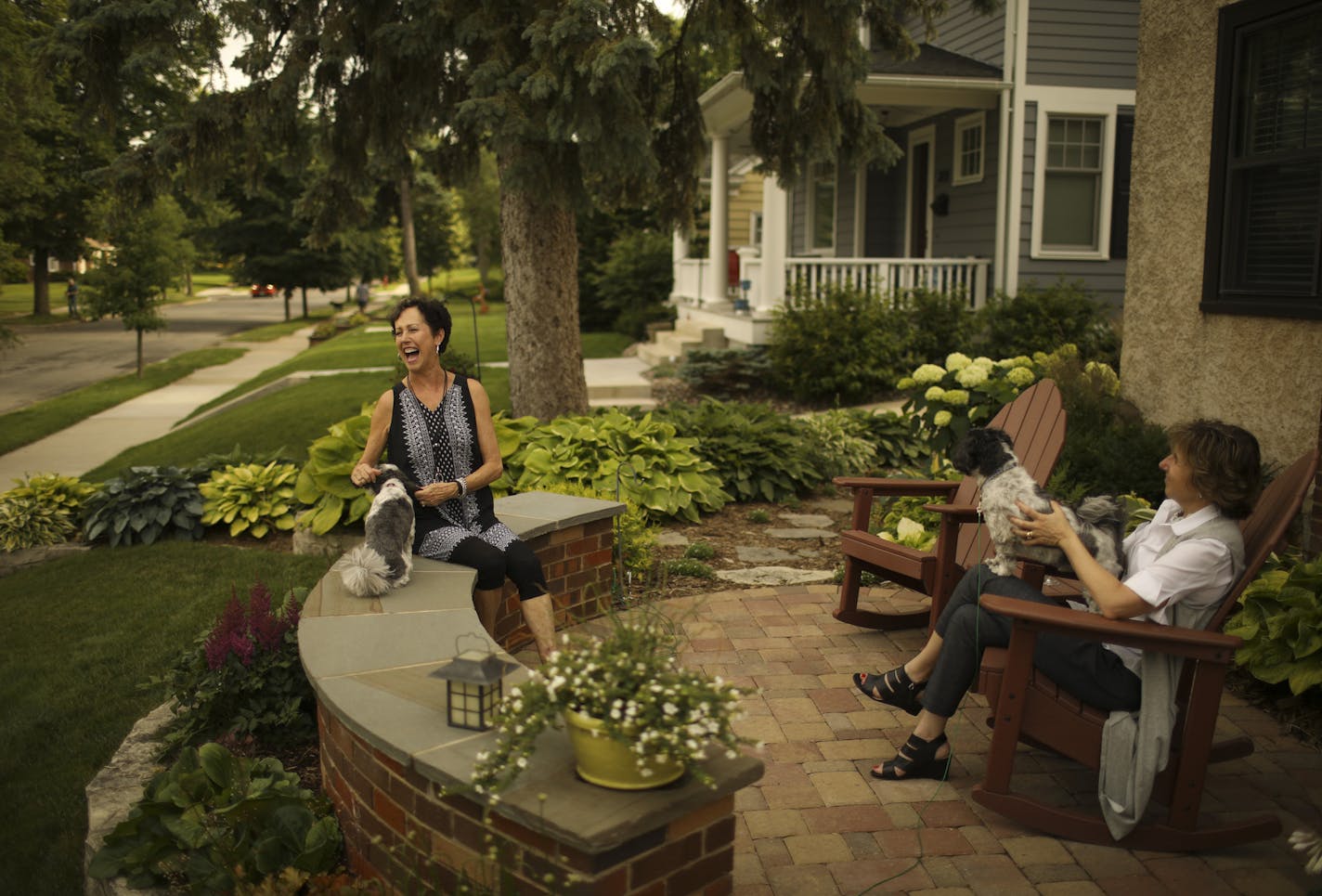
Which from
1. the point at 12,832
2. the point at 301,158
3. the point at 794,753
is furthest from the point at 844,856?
the point at 301,158

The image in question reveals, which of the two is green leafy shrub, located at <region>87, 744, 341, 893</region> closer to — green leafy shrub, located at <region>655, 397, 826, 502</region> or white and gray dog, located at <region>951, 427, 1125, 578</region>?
white and gray dog, located at <region>951, 427, 1125, 578</region>

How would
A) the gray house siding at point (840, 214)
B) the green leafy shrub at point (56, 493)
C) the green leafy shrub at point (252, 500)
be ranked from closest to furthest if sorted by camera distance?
the green leafy shrub at point (252, 500), the green leafy shrub at point (56, 493), the gray house siding at point (840, 214)

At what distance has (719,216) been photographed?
50.0 ft

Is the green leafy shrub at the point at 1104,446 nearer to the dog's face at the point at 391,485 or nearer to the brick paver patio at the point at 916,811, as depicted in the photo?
the brick paver patio at the point at 916,811

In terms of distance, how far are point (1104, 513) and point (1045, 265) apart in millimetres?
10645

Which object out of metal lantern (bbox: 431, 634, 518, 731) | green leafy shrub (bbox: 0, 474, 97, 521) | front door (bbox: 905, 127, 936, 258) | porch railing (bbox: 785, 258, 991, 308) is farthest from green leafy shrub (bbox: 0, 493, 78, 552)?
front door (bbox: 905, 127, 936, 258)

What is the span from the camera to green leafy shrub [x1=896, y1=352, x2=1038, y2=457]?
7414mm

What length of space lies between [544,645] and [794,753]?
40.8 inches

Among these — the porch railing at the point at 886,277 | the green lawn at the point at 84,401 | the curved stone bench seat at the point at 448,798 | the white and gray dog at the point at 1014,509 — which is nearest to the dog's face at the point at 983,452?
the white and gray dog at the point at 1014,509

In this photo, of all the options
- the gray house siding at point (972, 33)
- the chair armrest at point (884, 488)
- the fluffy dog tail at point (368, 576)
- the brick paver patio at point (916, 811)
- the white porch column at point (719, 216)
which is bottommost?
the brick paver patio at point (916, 811)

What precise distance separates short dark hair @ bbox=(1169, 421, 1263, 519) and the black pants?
1.77 ft

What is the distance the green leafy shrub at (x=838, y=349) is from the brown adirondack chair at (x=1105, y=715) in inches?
329

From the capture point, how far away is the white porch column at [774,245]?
512 inches

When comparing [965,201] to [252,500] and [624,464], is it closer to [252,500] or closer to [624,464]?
[624,464]
